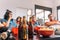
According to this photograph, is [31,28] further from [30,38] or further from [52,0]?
[52,0]

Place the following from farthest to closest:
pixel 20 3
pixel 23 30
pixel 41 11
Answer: pixel 41 11, pixel 20 3, pixel 23 30

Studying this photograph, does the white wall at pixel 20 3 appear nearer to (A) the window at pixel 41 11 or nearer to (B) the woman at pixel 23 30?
(A) the window at pixel 41 11

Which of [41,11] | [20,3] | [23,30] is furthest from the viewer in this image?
[41,11]

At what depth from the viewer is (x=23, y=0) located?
502cm

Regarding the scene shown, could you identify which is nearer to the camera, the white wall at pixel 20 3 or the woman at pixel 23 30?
the woman at pixel 23 30

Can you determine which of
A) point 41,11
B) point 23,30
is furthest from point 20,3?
point 23,30

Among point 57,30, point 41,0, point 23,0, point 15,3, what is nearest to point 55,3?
point 41,0

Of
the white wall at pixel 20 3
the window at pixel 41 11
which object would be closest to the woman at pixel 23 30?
the white wall at pixel 20 3

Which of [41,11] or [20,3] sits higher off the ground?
[20,3]

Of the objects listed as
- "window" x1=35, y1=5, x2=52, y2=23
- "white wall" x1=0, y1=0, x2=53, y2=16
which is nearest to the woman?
"white wall" x1=0, y1=0, x2=53, y2=16

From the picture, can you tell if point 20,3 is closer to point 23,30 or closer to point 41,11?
point 41,11

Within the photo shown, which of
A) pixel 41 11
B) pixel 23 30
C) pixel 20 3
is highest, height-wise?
pixel 20 3

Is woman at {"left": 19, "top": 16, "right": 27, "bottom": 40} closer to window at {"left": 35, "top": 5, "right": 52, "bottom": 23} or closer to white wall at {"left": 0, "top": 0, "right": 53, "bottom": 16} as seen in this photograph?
white wall at {"left": 0, "top": 0, "right": 53, "bottom": 16}

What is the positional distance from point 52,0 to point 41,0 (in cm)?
89
